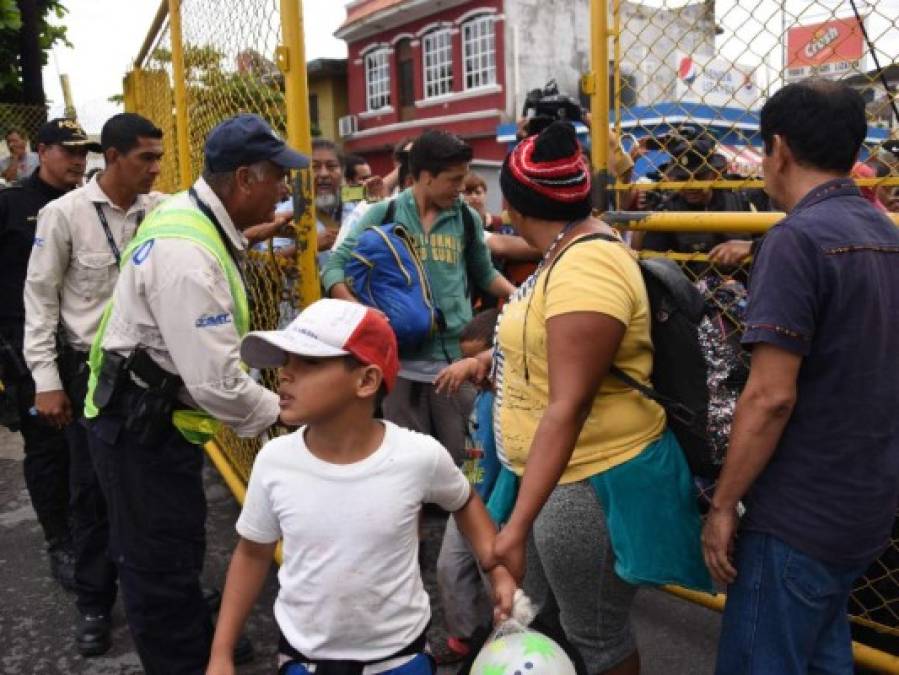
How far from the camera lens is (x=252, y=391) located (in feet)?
8.28

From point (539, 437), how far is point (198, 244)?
1139mm

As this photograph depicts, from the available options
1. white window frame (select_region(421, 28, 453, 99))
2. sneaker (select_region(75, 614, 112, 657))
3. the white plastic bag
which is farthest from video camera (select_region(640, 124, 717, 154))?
white window frame (select_region(421, 28, 453, 99))

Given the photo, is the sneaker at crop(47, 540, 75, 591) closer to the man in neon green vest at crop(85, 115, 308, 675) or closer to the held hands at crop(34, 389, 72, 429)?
the held hands at crop(34, 389, 72, 429)

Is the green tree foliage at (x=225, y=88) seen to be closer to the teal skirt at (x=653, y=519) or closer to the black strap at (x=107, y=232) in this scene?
the black strap at (x=107, y=232)

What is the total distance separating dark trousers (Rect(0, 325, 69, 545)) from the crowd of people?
1.54 m

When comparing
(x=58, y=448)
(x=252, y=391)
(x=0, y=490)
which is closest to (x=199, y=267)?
(x=252, y=391)

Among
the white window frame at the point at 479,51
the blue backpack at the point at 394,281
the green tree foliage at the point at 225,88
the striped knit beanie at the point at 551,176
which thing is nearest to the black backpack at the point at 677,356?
the striped knit beanie at the point at 551,176

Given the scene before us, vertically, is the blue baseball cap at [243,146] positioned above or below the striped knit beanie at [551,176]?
above

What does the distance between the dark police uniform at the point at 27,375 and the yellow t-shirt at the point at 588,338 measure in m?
2.76

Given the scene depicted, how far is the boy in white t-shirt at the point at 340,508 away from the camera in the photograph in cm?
189

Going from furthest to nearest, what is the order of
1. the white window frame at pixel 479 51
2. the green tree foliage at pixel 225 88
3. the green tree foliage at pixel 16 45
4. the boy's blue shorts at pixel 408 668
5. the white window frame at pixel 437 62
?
the white window frame at pixel 437 62 < the white window frame at pixel 479 51 < the green tree foliage at pixel 16 45 < the green tree foliage at pixel 225 88 < the boy's blue shorts at pixel 408 668

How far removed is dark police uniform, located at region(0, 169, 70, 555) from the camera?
161 inches

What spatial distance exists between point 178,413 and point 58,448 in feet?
6.07

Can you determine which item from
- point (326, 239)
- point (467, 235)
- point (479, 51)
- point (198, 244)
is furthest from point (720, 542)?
point (479, 51)
